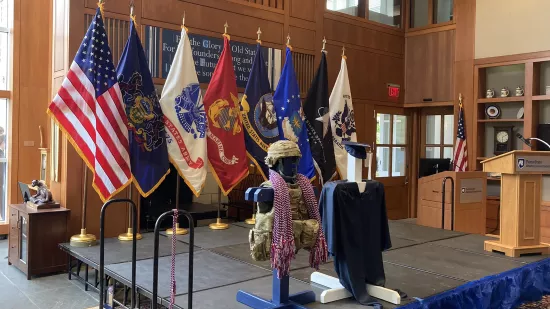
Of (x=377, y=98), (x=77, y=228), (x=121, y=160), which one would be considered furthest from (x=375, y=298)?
(x=377, y=98)

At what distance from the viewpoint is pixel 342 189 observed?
3199mm

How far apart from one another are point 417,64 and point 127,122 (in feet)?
18.2

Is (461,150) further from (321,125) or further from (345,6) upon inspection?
(345,6)

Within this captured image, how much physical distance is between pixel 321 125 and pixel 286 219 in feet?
11.5

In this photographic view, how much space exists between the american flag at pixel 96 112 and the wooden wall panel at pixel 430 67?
5.53 meters

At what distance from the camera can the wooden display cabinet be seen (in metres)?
4.64

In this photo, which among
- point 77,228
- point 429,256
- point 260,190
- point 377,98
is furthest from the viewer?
point 377,98

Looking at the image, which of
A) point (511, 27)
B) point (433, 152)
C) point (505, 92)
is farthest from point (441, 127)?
point (511, 27)

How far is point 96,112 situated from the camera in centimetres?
447

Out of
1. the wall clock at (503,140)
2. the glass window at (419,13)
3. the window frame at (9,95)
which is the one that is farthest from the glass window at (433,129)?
the window frame at (9,95)

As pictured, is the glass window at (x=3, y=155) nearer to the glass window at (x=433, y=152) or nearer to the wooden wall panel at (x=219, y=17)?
the wooden wall panel at (x=219, y=17)

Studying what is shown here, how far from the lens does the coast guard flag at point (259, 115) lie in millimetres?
5723

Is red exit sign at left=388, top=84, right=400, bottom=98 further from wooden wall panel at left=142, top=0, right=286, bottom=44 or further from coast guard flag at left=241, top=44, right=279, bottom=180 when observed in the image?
coast guard flag at left=241, top=44, right=279, bottom=180

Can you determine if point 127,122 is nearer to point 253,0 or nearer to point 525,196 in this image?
point 253,0
